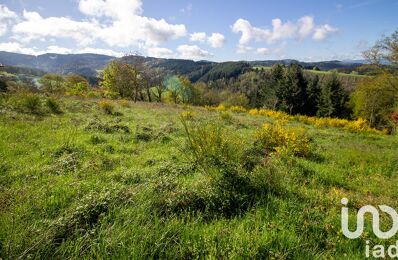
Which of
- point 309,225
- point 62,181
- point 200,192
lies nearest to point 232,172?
point 200,192

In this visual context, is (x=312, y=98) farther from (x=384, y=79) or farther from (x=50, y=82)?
(x=50, y=82)

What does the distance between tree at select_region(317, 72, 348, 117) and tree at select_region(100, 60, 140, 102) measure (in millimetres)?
33637

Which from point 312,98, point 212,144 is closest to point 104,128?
point 212,144

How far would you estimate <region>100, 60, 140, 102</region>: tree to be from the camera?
44312 millimetres

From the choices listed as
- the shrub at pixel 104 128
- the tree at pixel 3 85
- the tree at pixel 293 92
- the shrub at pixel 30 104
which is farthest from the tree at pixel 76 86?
the tree at pixel 293 92

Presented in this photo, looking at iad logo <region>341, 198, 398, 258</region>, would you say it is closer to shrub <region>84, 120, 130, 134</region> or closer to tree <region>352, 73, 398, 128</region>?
shrub <region>84, 120, 130, 134</region>

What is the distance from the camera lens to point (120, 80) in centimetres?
4638

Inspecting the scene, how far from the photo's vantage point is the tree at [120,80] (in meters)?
44.3

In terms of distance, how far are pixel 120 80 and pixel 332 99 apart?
127 feet

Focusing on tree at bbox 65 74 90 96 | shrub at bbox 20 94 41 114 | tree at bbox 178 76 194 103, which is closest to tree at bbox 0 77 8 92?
shrub at bbox 20 94 41 114

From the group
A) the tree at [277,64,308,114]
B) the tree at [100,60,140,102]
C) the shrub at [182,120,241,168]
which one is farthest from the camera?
the tree at [277,64,308,114]

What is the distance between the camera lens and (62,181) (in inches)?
212

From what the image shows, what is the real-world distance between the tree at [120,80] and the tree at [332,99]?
110 ft

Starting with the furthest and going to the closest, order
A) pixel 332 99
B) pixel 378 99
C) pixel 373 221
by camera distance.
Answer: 1. pixel 332 99
2. pixel 378 99
3. pixel 373 221
